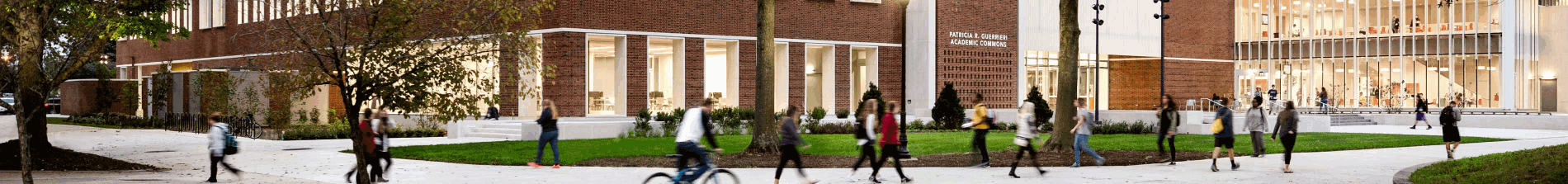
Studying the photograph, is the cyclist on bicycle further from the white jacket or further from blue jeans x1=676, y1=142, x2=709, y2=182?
the white jacket

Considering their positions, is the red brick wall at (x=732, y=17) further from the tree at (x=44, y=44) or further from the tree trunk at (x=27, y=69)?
the tree trunk at (x=27, y=69)

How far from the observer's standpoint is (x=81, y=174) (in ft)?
53.3

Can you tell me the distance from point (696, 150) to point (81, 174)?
9.35 m

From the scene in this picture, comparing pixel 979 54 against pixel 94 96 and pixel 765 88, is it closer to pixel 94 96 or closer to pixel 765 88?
pixel 765 88

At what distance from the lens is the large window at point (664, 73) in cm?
3625

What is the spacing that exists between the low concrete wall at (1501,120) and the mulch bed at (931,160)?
2075cm

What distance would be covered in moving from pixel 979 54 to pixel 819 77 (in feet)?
17.7

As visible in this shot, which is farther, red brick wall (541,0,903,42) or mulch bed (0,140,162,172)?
red brick wall (541,0,903,42)

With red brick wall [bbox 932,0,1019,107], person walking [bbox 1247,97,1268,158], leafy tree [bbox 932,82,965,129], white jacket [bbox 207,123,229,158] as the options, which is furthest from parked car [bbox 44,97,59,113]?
person walking [bbox 1247,97,1268,158]

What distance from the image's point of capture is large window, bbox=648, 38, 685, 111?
36250 mm

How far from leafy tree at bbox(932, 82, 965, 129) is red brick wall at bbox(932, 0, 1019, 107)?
6568 millimetres

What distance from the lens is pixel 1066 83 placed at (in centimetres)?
2017

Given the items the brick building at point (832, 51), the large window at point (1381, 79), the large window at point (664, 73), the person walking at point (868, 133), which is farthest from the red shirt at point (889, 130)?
the large window at point (1381, 79)

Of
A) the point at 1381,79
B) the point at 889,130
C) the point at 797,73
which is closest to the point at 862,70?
the point at 797,73
